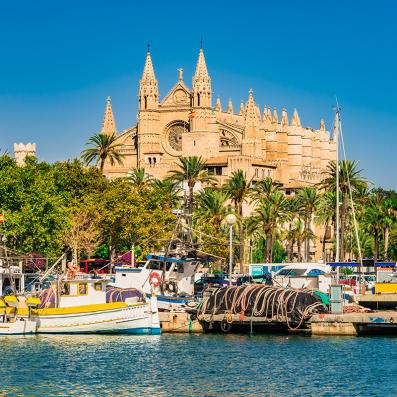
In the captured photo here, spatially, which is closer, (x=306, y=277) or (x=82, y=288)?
(x=82, y=288)

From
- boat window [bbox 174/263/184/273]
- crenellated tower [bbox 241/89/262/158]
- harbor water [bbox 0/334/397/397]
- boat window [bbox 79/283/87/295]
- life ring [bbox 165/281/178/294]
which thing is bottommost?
harbor water [bbox 0/334/397/397]

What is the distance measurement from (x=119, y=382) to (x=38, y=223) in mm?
44499

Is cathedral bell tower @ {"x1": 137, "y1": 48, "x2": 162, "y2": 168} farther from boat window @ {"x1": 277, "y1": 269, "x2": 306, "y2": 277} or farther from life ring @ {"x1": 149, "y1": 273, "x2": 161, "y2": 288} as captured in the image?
life ring @ {"x1": 149, "y1": 273, "x2": 161, "y2": 288}

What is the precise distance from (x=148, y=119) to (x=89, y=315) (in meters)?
129

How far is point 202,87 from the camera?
190750 millimetres

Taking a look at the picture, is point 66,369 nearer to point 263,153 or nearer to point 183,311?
point 183,311

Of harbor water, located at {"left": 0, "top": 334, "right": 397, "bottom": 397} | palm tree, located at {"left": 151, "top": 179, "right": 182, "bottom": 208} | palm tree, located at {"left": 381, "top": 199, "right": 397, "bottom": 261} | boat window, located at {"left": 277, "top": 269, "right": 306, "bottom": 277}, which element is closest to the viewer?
harbor water, located at {"left": 0, "top": 334, "right": 397, "bottom": 397}

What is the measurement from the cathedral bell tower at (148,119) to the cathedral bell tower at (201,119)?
8135 mm

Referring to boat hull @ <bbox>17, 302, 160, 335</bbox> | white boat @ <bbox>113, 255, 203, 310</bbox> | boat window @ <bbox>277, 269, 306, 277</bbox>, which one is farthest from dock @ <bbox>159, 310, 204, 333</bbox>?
boat window @ <bbox>277, 269, 306, 277</bbox>

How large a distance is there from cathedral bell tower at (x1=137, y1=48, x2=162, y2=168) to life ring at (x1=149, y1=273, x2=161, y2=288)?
115213 mm

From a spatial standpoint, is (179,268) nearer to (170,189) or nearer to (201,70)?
(170,189)

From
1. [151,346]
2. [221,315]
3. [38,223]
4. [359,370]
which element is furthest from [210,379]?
[38,223]

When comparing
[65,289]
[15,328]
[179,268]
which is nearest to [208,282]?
[179,268]

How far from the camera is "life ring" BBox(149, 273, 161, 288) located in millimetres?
77938
